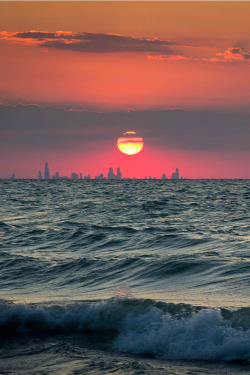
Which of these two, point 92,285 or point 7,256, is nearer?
point 92,285

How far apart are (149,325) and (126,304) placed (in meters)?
1.07

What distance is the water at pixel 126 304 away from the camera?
22.1 feet

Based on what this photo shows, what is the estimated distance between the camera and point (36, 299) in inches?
405

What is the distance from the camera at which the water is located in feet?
22.1

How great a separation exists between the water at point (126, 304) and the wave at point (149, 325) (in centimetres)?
2

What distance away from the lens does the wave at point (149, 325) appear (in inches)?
277

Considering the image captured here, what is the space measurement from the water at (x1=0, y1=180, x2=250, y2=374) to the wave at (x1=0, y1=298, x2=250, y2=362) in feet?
0.06

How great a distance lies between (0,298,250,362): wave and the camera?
705cm

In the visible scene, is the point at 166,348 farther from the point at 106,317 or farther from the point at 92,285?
the point at 92,285

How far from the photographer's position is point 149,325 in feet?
26.3

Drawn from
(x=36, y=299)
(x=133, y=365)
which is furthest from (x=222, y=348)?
(x=36, y=299)

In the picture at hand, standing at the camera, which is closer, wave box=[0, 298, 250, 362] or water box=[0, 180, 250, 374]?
water box=[0, 180, 250, 374]

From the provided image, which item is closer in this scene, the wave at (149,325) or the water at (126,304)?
the water at (126,304)

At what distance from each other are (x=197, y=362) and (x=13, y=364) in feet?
8.89
